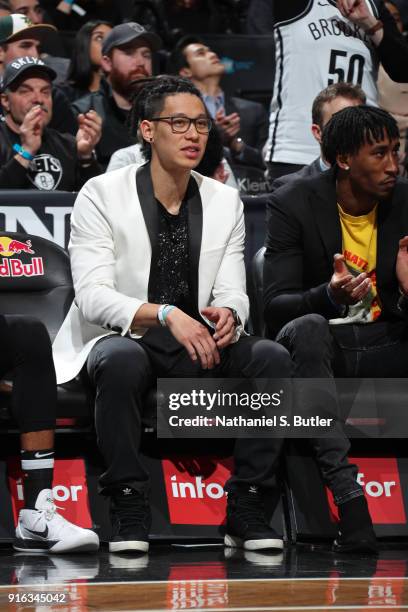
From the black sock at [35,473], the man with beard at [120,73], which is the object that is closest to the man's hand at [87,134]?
the man with beard at [120,73]

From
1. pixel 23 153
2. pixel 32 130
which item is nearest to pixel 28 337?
pixel 23 153

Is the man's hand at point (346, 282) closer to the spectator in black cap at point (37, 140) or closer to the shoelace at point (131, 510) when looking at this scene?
the shoelace at point (131, 510)

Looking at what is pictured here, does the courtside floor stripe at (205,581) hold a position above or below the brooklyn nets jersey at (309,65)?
below

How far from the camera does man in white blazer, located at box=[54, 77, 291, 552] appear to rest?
4223 mm

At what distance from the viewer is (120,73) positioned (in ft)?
23.9

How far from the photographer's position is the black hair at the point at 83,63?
830 centimetres

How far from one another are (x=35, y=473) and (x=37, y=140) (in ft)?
7.88

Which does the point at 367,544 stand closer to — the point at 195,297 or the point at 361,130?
the point at 195,297

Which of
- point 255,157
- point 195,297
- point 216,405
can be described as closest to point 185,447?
point 216,405

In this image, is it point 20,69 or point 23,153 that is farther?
point 20,69

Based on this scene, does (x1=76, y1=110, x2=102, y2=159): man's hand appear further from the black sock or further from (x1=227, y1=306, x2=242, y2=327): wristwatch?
the black sock

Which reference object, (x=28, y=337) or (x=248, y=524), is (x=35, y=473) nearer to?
(x=28, y=337)

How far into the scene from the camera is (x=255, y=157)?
8.20 metres

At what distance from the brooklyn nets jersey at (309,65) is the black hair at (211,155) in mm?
1027
